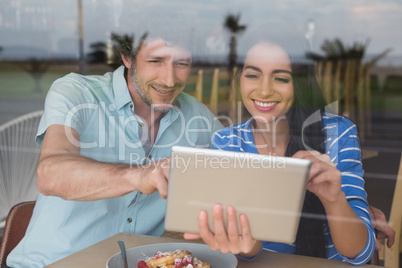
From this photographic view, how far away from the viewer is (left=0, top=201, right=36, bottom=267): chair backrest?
1106 mm

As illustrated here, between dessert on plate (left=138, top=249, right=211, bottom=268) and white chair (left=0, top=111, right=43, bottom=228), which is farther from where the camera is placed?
white chair (left=0, top=111, right=43, bottom=228)

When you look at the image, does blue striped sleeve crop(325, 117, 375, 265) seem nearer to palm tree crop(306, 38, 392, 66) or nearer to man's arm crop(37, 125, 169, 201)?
palm tree crop(306, 38, 392, 66)

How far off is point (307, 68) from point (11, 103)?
1.25 meters

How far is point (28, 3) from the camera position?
5.81 feet

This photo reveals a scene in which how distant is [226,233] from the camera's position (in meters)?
0.73

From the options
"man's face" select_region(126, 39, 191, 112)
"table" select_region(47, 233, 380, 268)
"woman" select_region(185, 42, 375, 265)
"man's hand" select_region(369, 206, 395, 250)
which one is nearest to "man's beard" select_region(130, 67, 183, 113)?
"man's face" select_region(126, 39, 191, 112)

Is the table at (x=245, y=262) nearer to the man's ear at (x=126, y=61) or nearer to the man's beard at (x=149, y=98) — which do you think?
the man's beard at (x=149, y=98)

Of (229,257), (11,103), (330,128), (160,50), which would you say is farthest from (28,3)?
(229,257)

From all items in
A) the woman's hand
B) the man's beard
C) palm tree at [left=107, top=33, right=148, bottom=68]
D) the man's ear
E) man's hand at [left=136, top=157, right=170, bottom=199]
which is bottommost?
the woman's hand

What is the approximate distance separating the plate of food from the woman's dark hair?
1.20 feet

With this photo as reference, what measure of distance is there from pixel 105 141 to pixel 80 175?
0.96 ft

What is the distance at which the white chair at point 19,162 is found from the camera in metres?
1.70

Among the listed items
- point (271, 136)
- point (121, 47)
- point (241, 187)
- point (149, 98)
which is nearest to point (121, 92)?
point (149, 98)

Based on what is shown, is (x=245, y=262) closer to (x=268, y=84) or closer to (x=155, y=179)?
(x=155, y=179)
